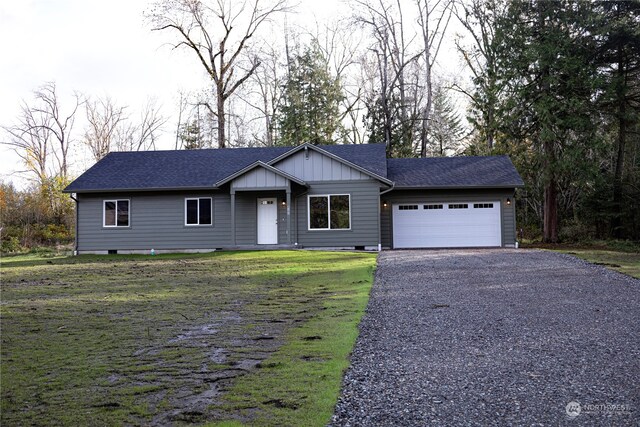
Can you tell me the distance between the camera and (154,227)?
21500 mm

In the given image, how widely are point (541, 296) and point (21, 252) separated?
2264cm

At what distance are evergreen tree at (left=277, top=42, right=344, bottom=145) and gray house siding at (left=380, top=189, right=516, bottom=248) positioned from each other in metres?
12.4

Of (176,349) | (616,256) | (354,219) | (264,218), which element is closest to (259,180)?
(264,218)

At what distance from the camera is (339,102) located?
3416 cm

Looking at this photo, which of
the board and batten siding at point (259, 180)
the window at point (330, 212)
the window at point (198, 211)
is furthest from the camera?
the window at point (198, 211)

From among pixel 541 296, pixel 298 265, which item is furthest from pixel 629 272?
pixel 298 265

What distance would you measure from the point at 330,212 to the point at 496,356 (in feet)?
50.2

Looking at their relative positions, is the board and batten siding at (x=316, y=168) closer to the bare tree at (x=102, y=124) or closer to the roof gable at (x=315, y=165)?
the roof gable at (x=315, y=165)

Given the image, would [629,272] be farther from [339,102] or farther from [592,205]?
[339,102]

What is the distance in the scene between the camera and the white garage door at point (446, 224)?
20.9m

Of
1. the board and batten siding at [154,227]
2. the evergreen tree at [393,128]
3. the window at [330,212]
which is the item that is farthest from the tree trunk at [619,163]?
the board and batten siding at [154,227]

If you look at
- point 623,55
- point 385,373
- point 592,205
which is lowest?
point 385,373

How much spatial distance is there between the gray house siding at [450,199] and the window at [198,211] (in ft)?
22.6

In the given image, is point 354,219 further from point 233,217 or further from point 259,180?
point 233,217
